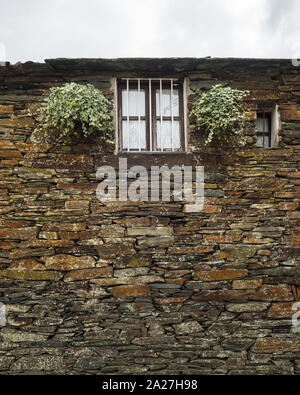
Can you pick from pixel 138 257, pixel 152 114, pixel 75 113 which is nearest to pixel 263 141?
pixel 152 114

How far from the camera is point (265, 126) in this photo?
4566 millimetres

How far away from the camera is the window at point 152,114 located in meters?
4.41

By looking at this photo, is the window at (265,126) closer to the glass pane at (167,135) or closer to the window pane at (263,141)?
the window pane at (263,141)

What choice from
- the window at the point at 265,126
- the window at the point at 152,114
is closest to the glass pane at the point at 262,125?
the window at the point at 265,126

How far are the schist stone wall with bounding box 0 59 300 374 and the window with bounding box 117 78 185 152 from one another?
234mm

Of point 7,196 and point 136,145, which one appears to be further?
point 136,145

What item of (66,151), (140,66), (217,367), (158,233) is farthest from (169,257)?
(140,66)

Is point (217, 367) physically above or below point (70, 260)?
below

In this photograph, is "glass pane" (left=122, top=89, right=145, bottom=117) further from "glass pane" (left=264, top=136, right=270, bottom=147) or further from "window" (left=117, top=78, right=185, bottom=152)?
"glass pane" (left=264, top=136, right=270, bottom=147)

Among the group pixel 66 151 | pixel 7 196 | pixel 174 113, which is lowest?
pixel 7 196

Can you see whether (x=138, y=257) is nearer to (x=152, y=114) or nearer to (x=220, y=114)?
(x=152, y=114)

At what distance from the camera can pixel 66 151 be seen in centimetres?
421

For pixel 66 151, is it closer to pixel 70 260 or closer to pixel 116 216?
pixel 116 216

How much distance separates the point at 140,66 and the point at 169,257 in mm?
2731
